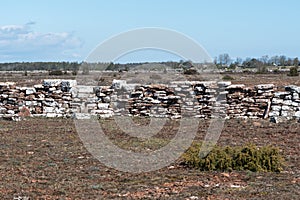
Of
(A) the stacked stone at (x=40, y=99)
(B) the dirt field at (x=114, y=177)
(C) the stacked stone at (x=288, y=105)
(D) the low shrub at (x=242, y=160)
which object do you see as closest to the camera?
(B) the dirt field at (x=114, y=177)

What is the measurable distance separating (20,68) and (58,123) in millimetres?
112044

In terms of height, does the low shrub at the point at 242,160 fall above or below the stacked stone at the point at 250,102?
below

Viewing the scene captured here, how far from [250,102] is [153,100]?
3.70 meters

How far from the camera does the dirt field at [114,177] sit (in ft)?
27.7

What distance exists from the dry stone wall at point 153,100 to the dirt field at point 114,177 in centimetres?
413

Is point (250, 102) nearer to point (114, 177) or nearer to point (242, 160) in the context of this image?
point (242, 160)

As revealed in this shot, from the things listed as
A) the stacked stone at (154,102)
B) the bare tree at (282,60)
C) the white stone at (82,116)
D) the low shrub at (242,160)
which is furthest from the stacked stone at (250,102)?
the bare tree at (282,60)

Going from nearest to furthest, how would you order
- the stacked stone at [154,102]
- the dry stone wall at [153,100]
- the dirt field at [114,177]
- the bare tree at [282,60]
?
the dirt field at [114,177] → the dry stone wall at [153,100] → the stacked stone at [154,102] → the bare tree at [282,60]

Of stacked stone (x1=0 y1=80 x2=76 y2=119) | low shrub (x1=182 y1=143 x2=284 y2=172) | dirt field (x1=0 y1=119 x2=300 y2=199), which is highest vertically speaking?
stacked stone (x1=0 y1=80 x2=76 y2=119)

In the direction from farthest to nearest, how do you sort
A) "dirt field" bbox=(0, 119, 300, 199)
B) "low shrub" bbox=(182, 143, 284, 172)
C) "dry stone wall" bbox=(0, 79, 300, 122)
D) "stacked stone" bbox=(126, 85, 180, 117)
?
"stacked stone" bbox=(126, 85, 180, 117)
"dry stone wall" bbox=(0, 79, 300, 122)
"low shrub" bbox=(182, 143, 284, 172)
"dirt field" bbox=(0, 119, 300, 199)

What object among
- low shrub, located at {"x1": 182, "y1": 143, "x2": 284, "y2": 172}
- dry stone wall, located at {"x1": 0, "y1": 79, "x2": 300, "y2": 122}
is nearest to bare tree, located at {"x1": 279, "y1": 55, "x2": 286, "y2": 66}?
dry stone wall, located at {"x1": 0, "y1": 79, "x2": 300, "y2": 122}

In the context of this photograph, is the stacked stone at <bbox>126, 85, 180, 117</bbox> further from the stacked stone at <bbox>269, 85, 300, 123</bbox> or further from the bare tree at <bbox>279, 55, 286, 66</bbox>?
the bare tree at <bbox>279, 55, 286, 66</bbox>

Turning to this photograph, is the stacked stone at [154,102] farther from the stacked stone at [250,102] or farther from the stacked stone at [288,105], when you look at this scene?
the stacked stone at [288,105]

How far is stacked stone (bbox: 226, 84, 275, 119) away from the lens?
1923 centimetres
